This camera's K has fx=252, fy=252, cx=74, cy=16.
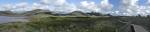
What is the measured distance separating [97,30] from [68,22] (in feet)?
7.73

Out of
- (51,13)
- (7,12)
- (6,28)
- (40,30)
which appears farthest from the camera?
(51,13)

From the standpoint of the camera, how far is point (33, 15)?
20844 mm

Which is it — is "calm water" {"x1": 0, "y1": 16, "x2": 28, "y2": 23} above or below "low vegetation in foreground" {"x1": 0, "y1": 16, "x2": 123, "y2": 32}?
above

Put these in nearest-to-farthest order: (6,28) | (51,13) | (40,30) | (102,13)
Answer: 1. (6,28)
2. (40,30)
3. (51,13)
4. (102,13)

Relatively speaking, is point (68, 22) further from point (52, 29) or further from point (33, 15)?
point (33, 15)

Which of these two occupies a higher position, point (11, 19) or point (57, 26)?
point (11, 19)

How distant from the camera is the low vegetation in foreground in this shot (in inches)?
687

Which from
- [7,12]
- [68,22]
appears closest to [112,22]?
[68,22]

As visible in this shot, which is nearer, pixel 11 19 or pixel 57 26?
pixel 11 19

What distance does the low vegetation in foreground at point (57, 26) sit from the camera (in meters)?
17.4

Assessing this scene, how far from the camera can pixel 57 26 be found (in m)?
18.6

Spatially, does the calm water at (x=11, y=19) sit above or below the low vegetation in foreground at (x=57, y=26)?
above

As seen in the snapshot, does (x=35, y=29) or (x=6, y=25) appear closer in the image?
(x=6, y=25)

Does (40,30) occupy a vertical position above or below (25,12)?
below
